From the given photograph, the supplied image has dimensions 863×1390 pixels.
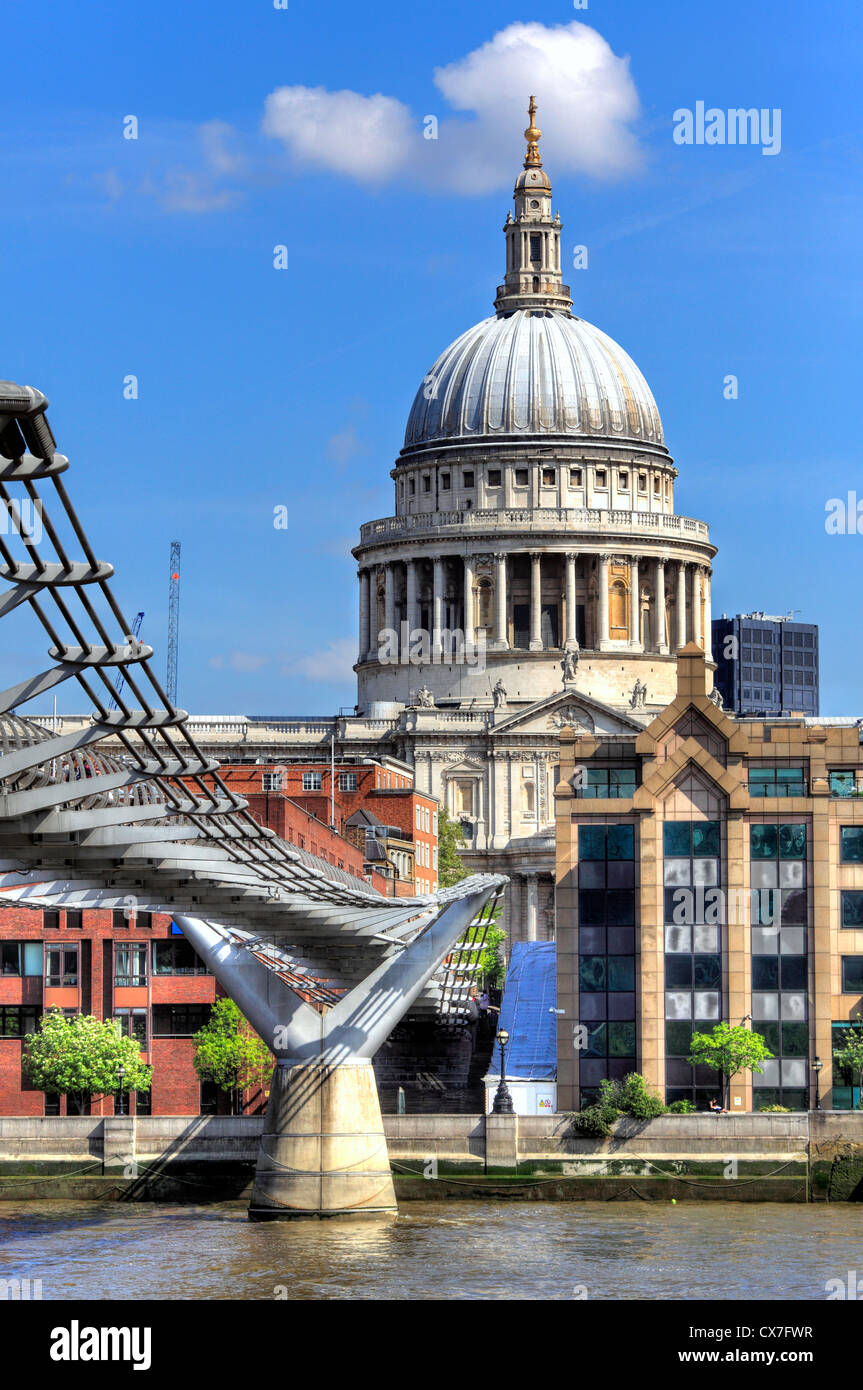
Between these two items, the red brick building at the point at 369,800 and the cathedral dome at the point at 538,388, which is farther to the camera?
the cathedral dome at the point at 538,388

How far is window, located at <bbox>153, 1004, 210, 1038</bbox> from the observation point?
7638 centimetres

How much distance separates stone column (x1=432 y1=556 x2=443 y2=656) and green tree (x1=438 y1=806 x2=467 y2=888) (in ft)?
71.9

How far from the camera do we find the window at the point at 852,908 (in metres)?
67.7

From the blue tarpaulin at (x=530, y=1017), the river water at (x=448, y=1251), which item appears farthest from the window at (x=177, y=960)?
the river water at (x=448, y=1251)

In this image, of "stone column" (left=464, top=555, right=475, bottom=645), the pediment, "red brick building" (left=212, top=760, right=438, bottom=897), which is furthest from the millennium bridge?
"stone column" (left=464, top=555, right=475, bottom=645)

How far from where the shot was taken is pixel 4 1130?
64.9 meters

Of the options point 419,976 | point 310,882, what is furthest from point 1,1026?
point 310,882

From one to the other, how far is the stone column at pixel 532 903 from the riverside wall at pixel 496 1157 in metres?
70.5

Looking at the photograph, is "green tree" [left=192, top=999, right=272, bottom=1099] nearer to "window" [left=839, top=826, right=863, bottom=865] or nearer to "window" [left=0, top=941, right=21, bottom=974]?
"window" [left=0, top=941, right=21, bottom=974]

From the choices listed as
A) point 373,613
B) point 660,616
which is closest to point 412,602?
point 373,613

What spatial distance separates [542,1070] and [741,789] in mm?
8961

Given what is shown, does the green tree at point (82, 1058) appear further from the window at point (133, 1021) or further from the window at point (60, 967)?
the window at point (60, 967)
